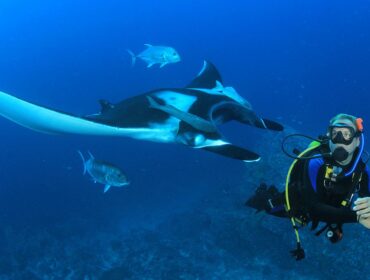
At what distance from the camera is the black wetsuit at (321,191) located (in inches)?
97.9

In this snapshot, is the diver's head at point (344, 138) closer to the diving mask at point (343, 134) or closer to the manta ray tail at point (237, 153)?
the diving mask at point (343, 134)

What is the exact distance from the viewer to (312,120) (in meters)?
18.0

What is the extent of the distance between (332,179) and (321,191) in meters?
0.13

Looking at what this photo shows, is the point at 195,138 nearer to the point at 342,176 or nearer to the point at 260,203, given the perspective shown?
the point at 260,203

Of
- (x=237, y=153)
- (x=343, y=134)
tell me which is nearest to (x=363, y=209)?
(x=343, y=134)

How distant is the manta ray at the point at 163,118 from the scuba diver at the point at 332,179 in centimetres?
A: 49

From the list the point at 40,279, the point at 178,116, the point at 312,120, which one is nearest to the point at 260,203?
the point at 178,116

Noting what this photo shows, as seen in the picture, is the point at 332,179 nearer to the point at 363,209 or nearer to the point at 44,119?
the point at 363,209

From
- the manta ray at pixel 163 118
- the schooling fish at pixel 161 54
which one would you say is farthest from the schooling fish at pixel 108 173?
the schooling fish at pixel 161 54

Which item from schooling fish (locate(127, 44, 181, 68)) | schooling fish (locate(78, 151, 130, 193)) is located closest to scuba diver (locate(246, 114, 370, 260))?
schooling fish (locate(78, 151, 130, 193))

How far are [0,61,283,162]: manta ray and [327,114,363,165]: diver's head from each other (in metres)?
0.77

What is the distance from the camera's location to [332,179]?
8.41ft

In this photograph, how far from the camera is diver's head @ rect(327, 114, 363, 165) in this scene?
242 cm

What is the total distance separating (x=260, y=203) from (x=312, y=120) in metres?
15.5
